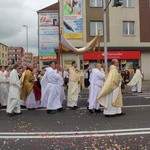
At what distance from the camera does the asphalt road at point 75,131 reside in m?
5.89

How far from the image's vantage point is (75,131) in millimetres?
7156

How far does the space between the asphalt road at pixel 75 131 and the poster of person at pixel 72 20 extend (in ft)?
62.2

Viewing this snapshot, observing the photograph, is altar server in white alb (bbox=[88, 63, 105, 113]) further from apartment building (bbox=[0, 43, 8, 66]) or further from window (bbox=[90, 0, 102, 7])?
apartment building (bbox=[0, 43, 8, 66])

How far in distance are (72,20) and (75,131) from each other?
72.8ft

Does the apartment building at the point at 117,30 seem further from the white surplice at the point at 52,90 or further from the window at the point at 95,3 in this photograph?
the white surplice at the point at 52,90

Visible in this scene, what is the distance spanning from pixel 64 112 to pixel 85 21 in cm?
1978

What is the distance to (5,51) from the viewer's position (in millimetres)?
152375

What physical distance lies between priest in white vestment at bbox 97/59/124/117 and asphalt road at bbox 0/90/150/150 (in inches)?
11.7

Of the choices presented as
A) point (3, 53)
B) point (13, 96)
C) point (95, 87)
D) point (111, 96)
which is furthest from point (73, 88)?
point (3, 53)

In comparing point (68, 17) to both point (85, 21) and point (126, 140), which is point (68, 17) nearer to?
point (85, 21)

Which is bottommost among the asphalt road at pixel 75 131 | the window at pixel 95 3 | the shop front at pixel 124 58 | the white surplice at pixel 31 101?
the asphalt road at pixel 75 131

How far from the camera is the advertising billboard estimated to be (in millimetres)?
35156

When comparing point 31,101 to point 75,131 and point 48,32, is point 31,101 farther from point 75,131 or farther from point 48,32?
point 48,32

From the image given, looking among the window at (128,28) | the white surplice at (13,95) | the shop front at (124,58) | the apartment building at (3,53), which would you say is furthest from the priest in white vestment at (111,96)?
the apartment building at (3,53)
